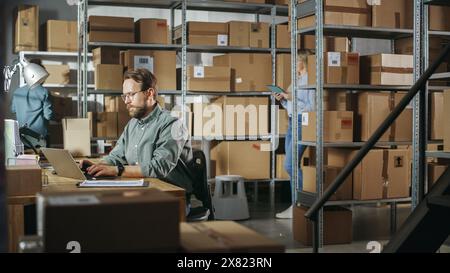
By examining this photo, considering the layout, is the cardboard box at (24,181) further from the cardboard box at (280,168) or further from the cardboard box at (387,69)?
the cardboard box at (280,168)

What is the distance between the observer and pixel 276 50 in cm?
673

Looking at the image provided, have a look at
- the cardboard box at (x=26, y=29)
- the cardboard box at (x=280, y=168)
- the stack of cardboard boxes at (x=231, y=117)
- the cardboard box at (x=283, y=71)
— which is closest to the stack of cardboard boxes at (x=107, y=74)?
the stack of cardboard boxes at (x=231, y=117)

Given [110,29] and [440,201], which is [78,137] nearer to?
[110,29]

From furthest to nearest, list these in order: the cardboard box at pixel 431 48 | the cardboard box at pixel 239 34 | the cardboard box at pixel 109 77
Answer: the cardboard box at pixel 239 34 → the cardboard box at pixel 109 77 → the cardboard box at pixel 431 48

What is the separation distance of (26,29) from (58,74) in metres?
0.60

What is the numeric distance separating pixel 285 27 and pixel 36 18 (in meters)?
2.79

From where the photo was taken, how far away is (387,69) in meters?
4.93

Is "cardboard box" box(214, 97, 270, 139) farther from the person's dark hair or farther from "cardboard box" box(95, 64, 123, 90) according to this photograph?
the person's dark hair

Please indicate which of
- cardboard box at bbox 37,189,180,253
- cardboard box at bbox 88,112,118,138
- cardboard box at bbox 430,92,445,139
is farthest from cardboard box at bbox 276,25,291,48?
cardboard box at bbox 37,189,180,253

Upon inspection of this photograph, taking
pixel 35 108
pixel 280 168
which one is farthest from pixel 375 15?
pixel 35 108

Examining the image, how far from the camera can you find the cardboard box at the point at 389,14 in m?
4.93

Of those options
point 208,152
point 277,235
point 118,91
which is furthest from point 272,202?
point 118,91

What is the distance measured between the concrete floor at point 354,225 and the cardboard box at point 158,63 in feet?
5.17
